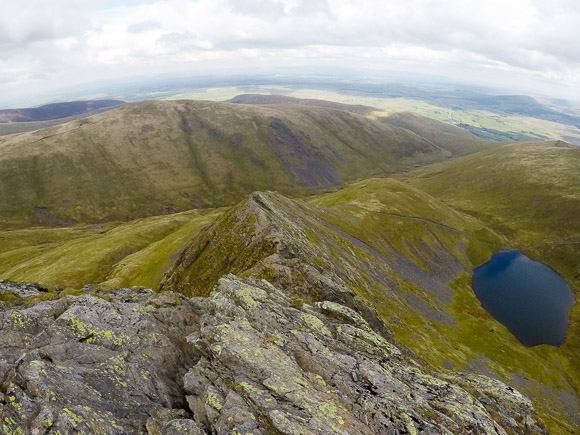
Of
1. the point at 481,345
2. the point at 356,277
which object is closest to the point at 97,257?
the point at 356,277

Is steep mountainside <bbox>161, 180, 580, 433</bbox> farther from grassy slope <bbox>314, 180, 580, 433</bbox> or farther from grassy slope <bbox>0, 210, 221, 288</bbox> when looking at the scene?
grassy slope <bbox>0, 210, 221, 288</bbox>

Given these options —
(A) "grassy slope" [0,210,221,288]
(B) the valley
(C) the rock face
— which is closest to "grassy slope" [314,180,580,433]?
(B) the valley

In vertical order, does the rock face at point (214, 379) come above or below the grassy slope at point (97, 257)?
above

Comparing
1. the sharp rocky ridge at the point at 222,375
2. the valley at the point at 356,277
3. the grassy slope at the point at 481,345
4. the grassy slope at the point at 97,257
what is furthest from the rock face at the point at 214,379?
the grassy slope at the point at 97,257

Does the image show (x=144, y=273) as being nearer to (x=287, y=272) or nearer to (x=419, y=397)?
(x=287, y=272)

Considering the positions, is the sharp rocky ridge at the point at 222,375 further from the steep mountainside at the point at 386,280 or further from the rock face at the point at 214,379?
the steep mountainside at the point at 386,280

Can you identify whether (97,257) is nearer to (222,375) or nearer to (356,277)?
(356,277)
